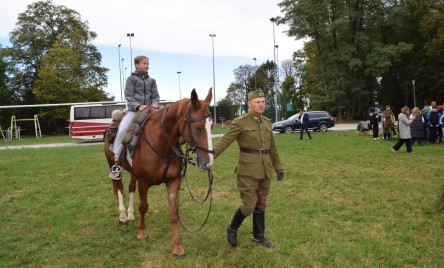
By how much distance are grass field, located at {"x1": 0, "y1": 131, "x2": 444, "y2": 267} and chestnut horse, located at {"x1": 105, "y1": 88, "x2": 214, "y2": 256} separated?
2.00 ft

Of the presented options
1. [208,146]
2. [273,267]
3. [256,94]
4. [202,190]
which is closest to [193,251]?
[273,267]

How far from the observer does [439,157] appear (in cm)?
1273

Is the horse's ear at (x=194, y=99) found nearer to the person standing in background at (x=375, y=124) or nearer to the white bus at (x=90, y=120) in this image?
the person standing in background at (x=375, y=124)

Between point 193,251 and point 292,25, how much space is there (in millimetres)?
44185

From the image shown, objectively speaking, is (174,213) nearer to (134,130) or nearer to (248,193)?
(248,193)

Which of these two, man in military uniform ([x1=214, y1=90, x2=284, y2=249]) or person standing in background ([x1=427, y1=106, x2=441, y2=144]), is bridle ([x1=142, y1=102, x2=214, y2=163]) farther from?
person standing in background ([x1=427, y1=106, x2=441, y2=144])

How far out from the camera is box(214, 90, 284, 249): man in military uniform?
4.84m

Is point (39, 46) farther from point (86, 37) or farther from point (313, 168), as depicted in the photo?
point (313, 168)

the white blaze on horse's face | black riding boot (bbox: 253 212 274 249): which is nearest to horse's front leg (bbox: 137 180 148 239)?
the white blaze on horse's face

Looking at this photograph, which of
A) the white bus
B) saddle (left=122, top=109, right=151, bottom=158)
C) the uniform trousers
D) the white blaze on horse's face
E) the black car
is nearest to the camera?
the white blaze on horse's face

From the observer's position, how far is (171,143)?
4.91m

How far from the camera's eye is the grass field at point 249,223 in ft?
15.5

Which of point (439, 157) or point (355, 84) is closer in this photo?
point (439, 157)

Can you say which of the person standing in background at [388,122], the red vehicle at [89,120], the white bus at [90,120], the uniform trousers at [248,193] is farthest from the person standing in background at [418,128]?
the red vehicle at [89,120]
